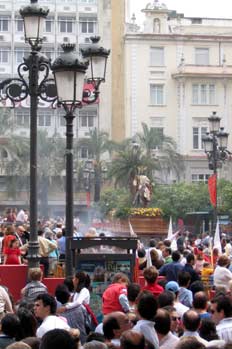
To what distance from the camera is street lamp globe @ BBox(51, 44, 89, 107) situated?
1577 centimetres

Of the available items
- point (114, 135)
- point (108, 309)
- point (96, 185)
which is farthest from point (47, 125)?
→ point (108, 309)

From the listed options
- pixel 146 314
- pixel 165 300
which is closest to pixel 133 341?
pixel 146 314

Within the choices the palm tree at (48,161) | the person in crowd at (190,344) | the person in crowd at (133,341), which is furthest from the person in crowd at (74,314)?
the palm tree at (48,161)

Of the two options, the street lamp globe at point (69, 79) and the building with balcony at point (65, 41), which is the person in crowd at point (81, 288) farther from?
the building with balcony at point (65, 41)

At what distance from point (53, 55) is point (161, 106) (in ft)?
31.4

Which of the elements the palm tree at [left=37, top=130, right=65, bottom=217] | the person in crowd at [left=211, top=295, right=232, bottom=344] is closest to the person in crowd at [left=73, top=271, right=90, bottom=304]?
the person in crowd at [left=211, top=295, right=232, bottom=344]

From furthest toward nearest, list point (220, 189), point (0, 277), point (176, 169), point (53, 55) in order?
point (53, 55), point (176, 169), point (220, 189), point (0, 277)

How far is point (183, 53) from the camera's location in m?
81.4

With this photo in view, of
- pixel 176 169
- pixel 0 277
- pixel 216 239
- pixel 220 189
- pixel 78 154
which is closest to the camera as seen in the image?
pixel 0 277

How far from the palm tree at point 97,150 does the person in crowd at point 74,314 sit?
59.9 m

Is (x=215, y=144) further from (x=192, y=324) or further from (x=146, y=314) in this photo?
(x=192, y=324)

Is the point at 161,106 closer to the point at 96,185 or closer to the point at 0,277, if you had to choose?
the point at 96,185

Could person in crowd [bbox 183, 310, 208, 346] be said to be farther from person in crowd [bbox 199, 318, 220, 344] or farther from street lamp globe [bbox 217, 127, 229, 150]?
street lamp globe [bbox 217, 127, 229, 150]

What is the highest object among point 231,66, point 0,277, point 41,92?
point 231,66
